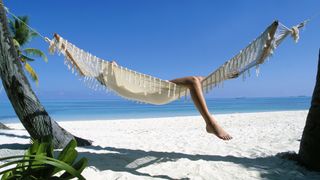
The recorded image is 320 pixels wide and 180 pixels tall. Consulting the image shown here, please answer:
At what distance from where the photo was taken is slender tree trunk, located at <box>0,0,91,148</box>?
3637mm

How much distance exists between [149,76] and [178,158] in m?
0.94

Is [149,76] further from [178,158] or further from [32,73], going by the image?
[32,73]

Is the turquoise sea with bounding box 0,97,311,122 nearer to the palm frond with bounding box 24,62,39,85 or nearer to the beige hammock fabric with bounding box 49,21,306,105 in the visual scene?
the palm frond with bounding box 24,62,39,85

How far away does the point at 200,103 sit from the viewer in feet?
9.70

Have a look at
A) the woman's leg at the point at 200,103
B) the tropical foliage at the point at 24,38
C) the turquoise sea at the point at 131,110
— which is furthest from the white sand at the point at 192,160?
the turquoise sea at the point at 131,110

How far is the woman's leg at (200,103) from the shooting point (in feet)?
9.37

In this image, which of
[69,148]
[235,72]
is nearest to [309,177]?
[235,72]

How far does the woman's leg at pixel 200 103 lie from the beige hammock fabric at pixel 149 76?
69 millimetres

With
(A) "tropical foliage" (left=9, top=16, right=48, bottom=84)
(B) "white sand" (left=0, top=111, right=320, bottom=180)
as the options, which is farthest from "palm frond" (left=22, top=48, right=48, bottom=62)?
(B) "white sand" (left=0, top=111, right=320, bottom=180)

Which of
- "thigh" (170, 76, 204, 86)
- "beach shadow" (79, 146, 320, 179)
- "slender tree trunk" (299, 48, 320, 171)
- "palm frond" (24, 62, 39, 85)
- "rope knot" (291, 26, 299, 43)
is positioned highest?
"palm frond" (24, 62, 39, 85)

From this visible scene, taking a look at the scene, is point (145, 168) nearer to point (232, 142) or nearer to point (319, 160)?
point (319, 160)

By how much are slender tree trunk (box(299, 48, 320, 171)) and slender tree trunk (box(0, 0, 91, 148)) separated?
2621 mm

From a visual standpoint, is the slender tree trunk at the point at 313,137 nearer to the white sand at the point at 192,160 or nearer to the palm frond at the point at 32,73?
the white sand at the point at 192,160

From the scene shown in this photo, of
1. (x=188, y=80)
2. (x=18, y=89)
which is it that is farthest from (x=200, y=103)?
(x=18, y=89)
